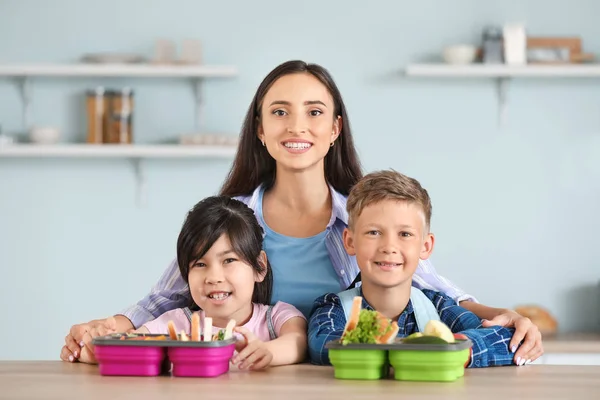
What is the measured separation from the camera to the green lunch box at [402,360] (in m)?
1.38

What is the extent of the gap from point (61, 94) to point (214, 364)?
3.01 metres

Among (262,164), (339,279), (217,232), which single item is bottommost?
(339,279)

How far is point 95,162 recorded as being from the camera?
4.23 m

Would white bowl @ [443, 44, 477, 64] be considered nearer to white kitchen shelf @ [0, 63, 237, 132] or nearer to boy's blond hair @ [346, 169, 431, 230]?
white kitchen shelf @ [0, 63, 237, 132]

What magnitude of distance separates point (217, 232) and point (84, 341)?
0.32 metres

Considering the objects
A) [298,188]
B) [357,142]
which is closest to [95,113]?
[357,142]

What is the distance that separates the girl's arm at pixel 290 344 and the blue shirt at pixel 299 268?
0.62 feet

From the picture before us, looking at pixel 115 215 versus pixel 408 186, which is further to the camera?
pixel 115 215

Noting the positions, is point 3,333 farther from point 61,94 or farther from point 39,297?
point 61,94

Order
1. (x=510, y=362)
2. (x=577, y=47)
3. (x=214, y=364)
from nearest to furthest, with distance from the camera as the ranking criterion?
(x=214, y=364) → (x=510, y=362) → (x=577, y=47)

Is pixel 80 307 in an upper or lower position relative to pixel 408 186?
lower

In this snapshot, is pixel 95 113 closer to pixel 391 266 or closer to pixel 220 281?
pixel 220 281

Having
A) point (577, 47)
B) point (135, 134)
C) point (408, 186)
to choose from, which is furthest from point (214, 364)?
point (577, 47)

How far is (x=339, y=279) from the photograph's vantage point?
6.59 ft
